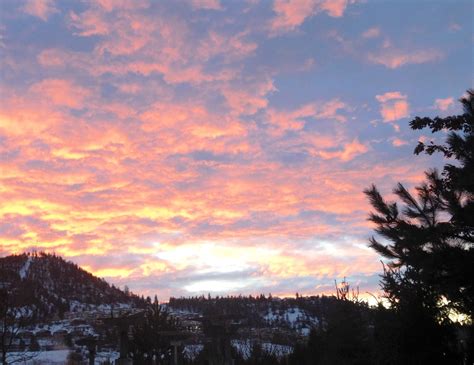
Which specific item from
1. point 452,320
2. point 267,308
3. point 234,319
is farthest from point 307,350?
point 267,308

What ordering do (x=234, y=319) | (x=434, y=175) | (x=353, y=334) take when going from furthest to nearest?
(x=234, y=319), (x=353, y=334), (x=434, y=175)

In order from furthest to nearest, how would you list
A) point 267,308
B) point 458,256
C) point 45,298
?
point 45,298
point 267,308
point 458,256

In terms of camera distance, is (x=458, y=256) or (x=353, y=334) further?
(x=353, y=334)

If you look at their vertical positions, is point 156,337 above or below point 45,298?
below

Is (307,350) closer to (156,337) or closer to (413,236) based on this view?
(156,337)

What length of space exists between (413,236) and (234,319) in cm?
1815

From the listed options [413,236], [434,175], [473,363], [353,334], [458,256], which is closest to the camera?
[458,256]

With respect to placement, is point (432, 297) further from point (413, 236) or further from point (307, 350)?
point (307, 350)

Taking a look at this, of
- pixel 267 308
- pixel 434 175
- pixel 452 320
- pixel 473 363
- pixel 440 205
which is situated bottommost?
pixel 473 363

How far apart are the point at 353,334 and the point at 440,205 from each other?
14793mm

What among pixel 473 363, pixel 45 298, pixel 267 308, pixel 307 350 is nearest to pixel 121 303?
pixel 45 298

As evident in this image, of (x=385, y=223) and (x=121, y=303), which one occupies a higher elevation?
(x=121, y=303)

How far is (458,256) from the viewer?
9.66 metres

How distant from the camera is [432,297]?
13.3 metres
